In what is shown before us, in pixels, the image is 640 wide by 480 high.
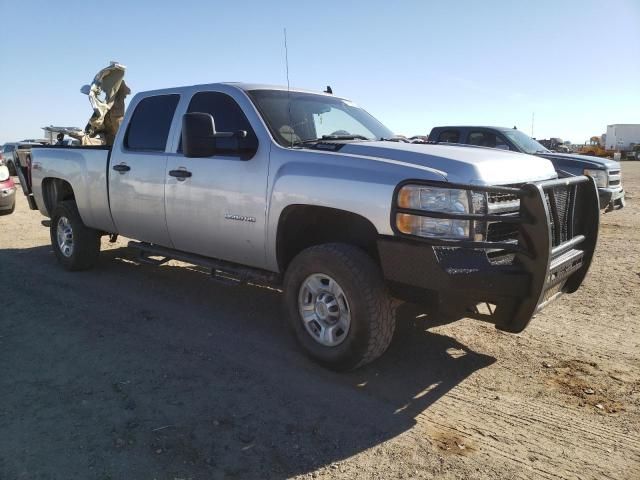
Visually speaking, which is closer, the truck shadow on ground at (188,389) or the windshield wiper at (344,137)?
the truck shadow on ground at (188,389)

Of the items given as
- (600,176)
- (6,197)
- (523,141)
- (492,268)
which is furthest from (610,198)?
(6,197)

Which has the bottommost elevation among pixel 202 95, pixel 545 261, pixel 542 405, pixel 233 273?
pixel 542 405

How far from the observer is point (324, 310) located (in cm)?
365

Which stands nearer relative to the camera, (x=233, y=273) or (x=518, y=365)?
(x=518, y=365)

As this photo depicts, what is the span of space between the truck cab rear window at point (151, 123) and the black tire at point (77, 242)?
1420 millimetres

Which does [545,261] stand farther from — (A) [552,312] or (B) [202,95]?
(B) [202,95]

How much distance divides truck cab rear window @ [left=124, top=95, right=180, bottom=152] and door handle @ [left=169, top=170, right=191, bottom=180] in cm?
44

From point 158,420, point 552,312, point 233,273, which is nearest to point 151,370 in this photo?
point 158,420

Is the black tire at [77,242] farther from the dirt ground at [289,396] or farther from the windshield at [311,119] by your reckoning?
the windshield at [311,119]

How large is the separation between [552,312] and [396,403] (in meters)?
2.49

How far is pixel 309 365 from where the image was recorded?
379 centimetres

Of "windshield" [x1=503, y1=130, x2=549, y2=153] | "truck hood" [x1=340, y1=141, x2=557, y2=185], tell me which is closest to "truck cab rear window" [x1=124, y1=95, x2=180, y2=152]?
"truck hood" [x1=340, y1=141, x2=557, y2=185]

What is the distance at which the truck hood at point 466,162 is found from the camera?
10.3 ft

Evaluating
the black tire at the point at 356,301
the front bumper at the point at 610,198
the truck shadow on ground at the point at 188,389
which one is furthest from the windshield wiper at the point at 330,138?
the front bumper at the point at 610,198
